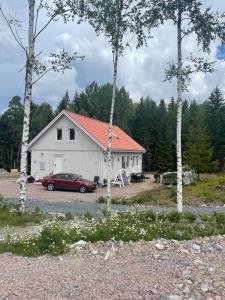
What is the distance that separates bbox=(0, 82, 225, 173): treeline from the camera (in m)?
49.9

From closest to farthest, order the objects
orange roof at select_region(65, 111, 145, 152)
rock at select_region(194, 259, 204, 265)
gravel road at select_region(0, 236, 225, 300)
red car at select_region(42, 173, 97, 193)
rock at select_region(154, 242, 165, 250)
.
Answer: gravel road at select_region(0, 236, 225, 300), rock at select_region(194, 259, 204, 265), rock at select_region(154, 242, 165, 250), red car at select_region(42, 173, 97, 193), orange roof at select_region(65, 111, 145, 152)

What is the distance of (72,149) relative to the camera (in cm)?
3872

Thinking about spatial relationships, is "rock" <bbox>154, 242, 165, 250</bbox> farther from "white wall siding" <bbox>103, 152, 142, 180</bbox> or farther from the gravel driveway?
"white wall siding" <bbox>103, 152, 142, 180</bbox>

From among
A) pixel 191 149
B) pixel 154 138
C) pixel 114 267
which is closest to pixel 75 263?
pixel 114 267

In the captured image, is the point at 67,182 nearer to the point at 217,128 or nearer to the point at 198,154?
the point at 198,154

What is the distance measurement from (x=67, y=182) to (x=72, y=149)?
19.5ft

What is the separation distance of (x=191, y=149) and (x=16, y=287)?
4213 cm

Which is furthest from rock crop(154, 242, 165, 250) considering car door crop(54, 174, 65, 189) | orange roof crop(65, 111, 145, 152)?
orange roof crop(65, 111, 145, 152)

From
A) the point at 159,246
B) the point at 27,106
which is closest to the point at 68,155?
the point at 27,106

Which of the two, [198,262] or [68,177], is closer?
[198,262]

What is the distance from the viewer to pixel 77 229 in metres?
10.4

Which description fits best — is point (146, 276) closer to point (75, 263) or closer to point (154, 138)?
point (75, 263)

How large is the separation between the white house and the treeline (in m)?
11.7

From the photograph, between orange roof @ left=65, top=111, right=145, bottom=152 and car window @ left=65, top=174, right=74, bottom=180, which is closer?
car window @ left=65, top=174, right=74, bottom=180
